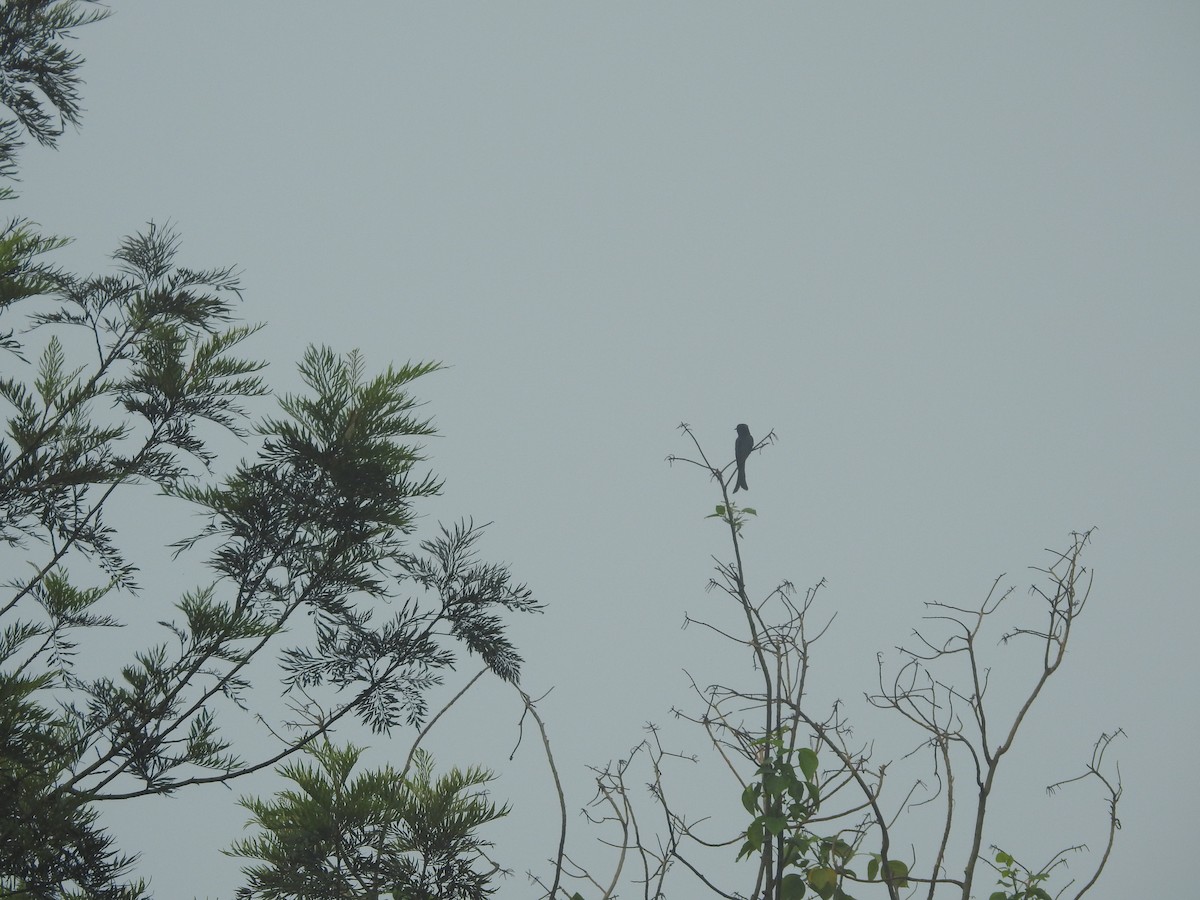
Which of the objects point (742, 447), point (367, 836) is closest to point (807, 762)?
point (367, 836)

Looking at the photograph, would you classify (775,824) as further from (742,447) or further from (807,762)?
(742,447)

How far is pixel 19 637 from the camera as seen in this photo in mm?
2666

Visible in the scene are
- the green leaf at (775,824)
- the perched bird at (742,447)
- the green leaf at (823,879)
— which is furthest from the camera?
the perched bird at (742,447)

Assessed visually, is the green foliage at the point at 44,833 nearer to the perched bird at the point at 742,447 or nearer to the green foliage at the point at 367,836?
the green foliage at the point at 367,836

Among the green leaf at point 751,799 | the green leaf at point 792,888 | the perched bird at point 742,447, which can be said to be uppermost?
the perched bird at point 742,447

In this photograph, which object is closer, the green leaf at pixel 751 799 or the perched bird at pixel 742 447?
the green leaf at pixel 751 799

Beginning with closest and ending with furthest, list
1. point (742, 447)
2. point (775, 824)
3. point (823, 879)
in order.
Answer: point (775, 824) → point (823, 879) → point (742, 447)

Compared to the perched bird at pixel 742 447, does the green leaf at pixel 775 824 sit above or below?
below

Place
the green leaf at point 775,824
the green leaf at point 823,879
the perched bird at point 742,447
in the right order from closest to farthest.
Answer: the green leaf at point 775,824 → the green leaf at point 823,879 → the perched bird at point 742,447

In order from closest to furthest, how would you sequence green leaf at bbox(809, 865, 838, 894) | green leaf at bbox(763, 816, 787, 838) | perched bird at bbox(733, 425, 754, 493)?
green leaf at bbox(763, 816, 787, 838), green leaf at bbox(809, 865, 838, 894), perched bird at bbox(733, 425, 754, 493)

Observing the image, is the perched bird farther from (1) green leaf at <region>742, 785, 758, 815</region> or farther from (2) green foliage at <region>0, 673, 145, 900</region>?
(2) green foliage at <region>0, 673, 145, 900</region>

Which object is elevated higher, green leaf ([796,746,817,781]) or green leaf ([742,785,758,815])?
green leaf ([796,746,817,781])

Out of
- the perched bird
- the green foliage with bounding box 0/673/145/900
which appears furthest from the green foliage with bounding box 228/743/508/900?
the perched bird

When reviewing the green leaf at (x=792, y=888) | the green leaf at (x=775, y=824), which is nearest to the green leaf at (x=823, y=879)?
the green leaf at (x=792, y=888)
